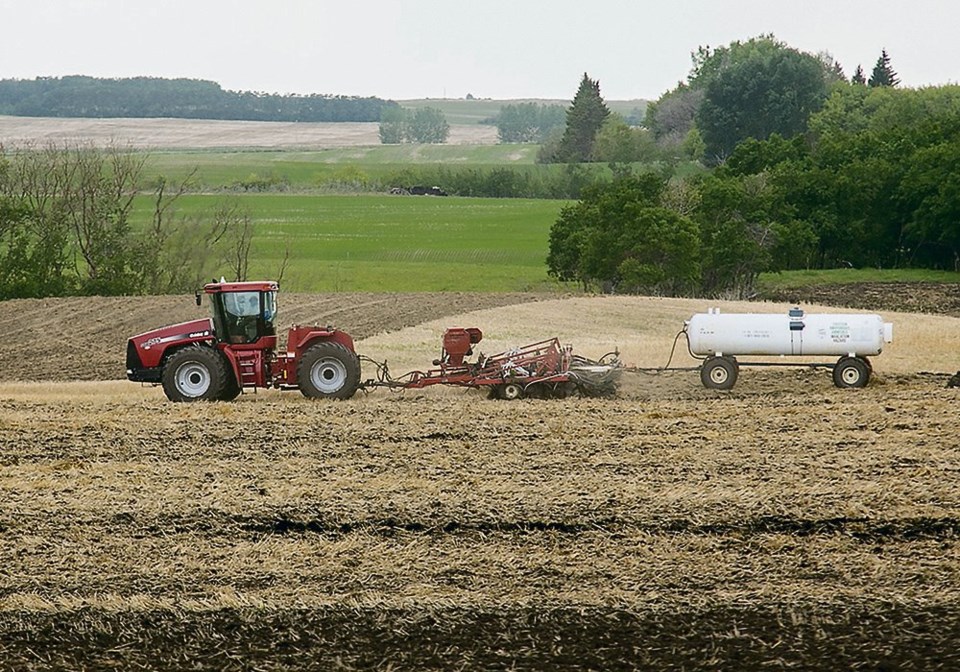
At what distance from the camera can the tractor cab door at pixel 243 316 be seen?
19938 mm

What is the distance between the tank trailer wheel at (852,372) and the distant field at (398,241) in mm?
31351

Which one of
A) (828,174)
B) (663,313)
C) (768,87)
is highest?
(768,87)

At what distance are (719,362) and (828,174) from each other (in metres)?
42.0

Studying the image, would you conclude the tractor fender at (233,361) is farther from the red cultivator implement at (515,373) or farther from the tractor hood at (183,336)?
the red cultivator implement at (515,373)

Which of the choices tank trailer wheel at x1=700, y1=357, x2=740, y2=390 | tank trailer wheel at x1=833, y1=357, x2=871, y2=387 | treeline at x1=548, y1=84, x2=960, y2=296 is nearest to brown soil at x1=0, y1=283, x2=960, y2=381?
treeline at x1=548, y1=84, x2=960, y2=296

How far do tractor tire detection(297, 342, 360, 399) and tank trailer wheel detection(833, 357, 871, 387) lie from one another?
7510 millimetres

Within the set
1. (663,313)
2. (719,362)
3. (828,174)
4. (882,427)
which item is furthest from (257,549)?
(828,174)

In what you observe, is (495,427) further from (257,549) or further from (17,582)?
(17,582)

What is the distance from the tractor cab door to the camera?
785 inches

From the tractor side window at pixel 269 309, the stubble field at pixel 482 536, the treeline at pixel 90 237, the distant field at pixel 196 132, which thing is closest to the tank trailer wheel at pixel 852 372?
the stubble field at pixel 482 536

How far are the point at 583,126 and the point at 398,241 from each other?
184 ft

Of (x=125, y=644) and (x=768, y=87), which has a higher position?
(x=768, y=87)

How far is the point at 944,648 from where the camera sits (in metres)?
9.91

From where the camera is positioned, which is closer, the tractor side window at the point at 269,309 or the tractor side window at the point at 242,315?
the tractor side window at the point at 242,315
